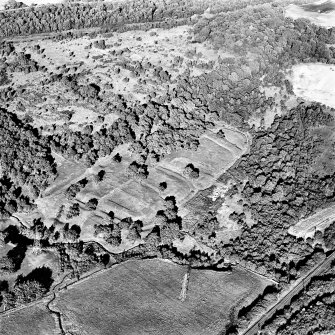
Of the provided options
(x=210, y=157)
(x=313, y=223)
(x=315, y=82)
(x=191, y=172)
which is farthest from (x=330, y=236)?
(x=315, y=82)

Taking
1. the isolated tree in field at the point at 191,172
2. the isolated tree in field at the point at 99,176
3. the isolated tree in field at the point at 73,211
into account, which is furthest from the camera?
the isolated tree in field at the point at 191,172

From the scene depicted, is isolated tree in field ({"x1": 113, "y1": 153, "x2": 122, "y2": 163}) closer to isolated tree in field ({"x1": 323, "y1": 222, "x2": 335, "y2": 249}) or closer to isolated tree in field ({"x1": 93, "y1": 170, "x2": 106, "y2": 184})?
isolated tree in field ({"x1": 93, "y1": 170, "x2": 106, "y2": 184})

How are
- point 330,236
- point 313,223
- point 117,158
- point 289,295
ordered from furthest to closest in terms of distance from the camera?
point 117,158
point 313,223
point 330,236
point 289,295

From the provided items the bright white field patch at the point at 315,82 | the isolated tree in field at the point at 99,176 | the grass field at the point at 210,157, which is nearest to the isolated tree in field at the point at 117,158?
the isolated tree in field at the point at 99,176

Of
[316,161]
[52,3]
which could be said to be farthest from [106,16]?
[316,161]

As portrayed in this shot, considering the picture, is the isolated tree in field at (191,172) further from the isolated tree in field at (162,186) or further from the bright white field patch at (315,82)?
the bright white field patch at (315,82)

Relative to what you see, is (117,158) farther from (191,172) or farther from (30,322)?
(30,322)
